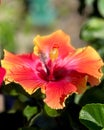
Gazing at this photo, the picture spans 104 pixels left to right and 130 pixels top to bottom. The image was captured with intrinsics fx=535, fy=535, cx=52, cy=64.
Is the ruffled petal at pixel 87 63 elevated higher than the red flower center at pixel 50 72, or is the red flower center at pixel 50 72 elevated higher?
the ruffled petal at pixel 87 63

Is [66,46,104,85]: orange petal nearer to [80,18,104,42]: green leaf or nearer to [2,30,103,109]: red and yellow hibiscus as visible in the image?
[2,30,103,109]: red and yellow hibiscus

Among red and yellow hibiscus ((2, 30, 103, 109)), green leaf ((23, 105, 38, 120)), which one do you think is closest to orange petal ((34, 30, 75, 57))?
red and yellow hibiscus ((2, 30, 103, 109))

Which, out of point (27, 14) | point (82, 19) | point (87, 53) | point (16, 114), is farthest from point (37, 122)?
point (27, 14)

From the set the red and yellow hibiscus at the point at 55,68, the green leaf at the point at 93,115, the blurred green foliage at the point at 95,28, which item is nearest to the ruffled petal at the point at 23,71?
the red and yellow hibiscus at the point at 55,68

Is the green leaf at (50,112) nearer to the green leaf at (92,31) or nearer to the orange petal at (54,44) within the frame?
the orange petal at (54,44)

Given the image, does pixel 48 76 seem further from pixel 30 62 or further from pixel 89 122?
pixel 89 122

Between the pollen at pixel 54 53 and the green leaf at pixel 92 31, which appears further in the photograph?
the green leaf at pixel 92 31

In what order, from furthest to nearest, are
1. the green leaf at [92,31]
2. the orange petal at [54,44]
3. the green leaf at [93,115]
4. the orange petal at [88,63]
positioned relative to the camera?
1. the green leaf at [92,31]
2. the orange petal at [54,44]
3. the orange petal at [88,63]
4. the green leaf at [93,115]

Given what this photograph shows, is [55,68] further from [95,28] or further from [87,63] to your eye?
[95,28]

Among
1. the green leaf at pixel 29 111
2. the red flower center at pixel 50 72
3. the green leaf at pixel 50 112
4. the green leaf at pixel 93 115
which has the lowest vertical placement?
the green leaf at pixel 29 111
